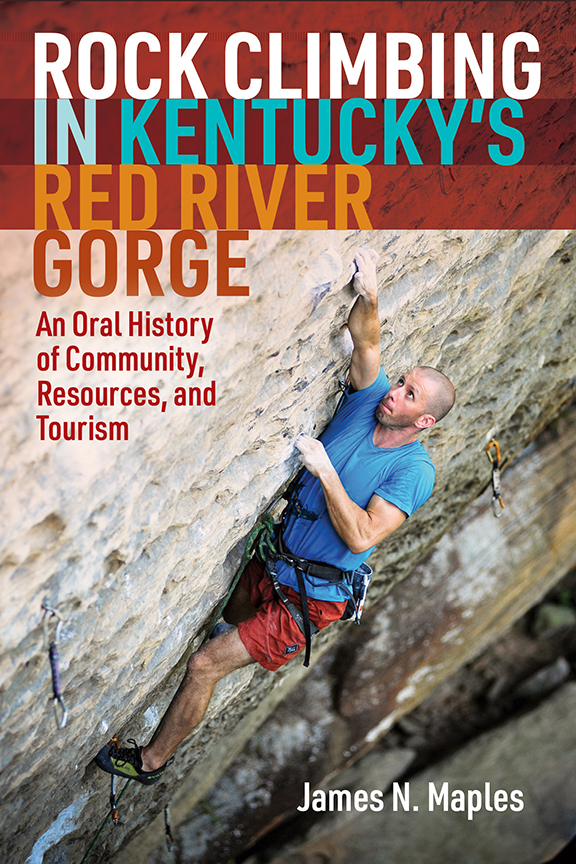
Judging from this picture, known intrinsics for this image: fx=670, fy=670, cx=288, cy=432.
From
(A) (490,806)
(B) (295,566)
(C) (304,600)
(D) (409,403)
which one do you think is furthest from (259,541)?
(A) (490,806)

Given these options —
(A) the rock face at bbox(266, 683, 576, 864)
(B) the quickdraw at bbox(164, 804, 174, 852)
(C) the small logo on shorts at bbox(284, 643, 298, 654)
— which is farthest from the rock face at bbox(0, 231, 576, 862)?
(A) the rock face at bbox(266, 683, 576, 864)

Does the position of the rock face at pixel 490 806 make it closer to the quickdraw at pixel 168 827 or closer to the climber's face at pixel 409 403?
the quickdraw at pixel 168 827

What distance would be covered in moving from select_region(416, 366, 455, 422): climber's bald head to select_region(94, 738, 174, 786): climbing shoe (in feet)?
6.16

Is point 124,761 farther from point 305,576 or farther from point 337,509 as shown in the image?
point 337,509

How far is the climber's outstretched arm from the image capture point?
2211mm

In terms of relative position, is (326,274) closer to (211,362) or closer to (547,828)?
(211,362)

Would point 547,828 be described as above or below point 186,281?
below

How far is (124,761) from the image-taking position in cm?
282

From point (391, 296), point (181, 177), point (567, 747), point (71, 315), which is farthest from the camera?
point (567, 747)

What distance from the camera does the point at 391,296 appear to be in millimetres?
2490

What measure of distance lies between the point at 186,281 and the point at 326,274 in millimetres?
521

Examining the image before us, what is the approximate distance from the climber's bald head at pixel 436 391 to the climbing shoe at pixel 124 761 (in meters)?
1.88

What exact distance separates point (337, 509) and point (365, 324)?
0.66m

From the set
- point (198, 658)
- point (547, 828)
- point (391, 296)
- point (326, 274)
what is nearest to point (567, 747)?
point (547, 828)
